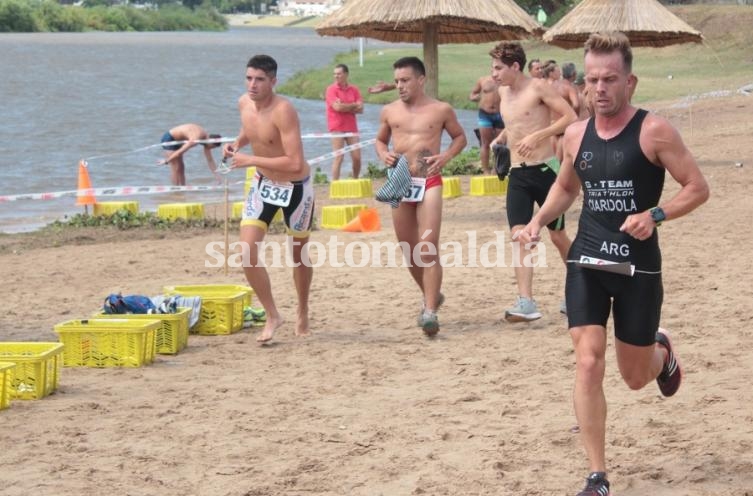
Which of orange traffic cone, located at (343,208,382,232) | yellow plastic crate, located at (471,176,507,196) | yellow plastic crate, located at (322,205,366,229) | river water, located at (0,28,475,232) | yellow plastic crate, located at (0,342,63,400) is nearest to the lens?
yellow plastic crate, located at (0,342,63,400)

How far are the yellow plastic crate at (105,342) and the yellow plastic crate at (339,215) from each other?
20.7 ft

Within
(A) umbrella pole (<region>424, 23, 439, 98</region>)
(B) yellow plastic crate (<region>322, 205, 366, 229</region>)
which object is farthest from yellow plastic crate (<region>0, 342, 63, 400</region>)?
(A) umbrella pole (<region>424, 23, 439, 98</region>)

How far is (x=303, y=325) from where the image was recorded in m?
9.63

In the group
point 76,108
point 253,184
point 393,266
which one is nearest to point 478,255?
point 393,266

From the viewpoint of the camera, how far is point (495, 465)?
20.0ft

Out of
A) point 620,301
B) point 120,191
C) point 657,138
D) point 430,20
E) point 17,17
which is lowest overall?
point 120,191

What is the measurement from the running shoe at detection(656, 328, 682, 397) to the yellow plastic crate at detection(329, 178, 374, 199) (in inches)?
462

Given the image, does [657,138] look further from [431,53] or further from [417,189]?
[431,53]

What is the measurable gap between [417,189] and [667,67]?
122ft

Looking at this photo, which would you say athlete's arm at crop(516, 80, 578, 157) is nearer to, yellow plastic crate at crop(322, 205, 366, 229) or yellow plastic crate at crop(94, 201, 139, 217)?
yellow plastic crate at crop(322, 205, 366, 229)

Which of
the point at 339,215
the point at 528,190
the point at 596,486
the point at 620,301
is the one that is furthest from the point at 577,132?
the point at 339,215

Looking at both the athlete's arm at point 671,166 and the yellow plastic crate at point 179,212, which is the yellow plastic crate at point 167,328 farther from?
the yellow plastic crate at point 179,212

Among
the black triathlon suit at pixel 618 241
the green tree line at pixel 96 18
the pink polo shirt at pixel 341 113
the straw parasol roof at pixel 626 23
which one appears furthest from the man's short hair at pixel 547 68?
the green tree line at pixel 96 18

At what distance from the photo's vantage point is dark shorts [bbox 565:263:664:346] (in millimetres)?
5496
